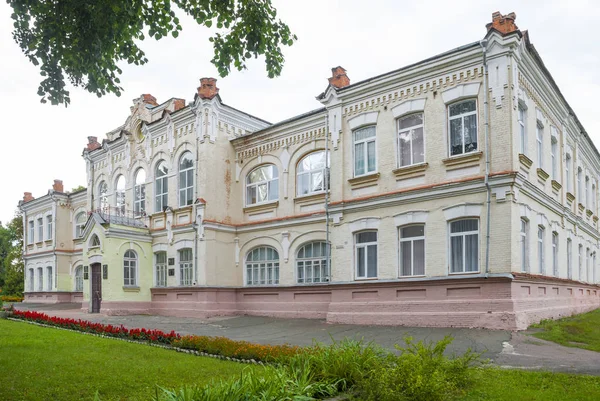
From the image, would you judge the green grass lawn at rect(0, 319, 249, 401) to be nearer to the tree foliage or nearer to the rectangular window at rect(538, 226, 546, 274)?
the tree foliage

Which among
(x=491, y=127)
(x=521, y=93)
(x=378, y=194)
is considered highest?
(x=521, y=93)

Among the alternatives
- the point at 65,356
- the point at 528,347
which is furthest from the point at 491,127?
the point at 65,356

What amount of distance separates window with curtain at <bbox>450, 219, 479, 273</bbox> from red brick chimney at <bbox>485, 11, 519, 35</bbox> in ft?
18.7

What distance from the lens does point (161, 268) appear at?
24781mm

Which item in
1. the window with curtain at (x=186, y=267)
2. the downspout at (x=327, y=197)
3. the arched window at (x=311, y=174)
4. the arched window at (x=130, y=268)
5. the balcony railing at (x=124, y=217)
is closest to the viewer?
the downspout at (x=327, y=197)

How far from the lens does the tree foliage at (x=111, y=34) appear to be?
28.1 ft

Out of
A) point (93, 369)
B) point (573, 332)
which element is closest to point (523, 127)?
point (573, 332)

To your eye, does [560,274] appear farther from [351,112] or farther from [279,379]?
[279,379]

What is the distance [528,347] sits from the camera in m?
12.1

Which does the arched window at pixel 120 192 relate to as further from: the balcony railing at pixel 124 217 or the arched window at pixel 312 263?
the arched window at pixel 312 263

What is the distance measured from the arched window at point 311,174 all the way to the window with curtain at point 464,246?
19.8 ft

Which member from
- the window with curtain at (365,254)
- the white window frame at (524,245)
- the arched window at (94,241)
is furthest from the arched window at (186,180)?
the white window frame at (524,245)

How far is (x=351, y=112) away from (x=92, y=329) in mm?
11328

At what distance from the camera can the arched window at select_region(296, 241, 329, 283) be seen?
20.2m
